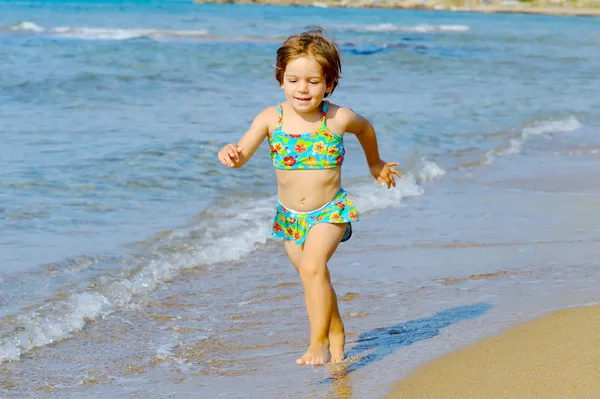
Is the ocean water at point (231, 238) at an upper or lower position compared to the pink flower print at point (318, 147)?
lower

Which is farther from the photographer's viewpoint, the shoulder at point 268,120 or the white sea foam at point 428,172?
the white sea foam at point 428,172

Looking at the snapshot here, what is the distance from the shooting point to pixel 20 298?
476cm

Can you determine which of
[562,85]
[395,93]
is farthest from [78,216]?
[562,85]

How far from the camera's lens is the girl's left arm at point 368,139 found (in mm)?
3750

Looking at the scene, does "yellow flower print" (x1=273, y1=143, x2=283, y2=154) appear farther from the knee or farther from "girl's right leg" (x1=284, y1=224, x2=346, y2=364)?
the knee

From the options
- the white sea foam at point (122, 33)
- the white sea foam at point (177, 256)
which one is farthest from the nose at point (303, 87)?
the white sea foam at point (122, 33)

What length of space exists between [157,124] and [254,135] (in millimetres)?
7283

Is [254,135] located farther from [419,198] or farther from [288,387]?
[419,198]

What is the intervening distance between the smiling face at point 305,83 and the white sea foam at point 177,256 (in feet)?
5.62

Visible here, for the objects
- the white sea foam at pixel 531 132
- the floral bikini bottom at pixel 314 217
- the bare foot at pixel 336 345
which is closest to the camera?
the floral bikini bottom at pixel 314 217

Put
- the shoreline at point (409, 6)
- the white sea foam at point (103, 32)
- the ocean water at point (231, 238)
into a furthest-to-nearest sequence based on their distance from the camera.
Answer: the shoreline at point (409, 6) → the white sea foam at point (103, 32) → the ocean water at point (231, 238)

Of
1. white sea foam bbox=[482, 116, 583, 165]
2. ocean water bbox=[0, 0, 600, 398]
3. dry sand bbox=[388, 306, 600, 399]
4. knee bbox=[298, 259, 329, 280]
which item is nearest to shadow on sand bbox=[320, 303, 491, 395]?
ocean water bbox=[0, 0, 600, 398]

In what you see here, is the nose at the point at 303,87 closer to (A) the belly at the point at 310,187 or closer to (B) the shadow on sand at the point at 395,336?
(A) the belly at the point at 310,187

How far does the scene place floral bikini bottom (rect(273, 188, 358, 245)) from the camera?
3678 millimetres
